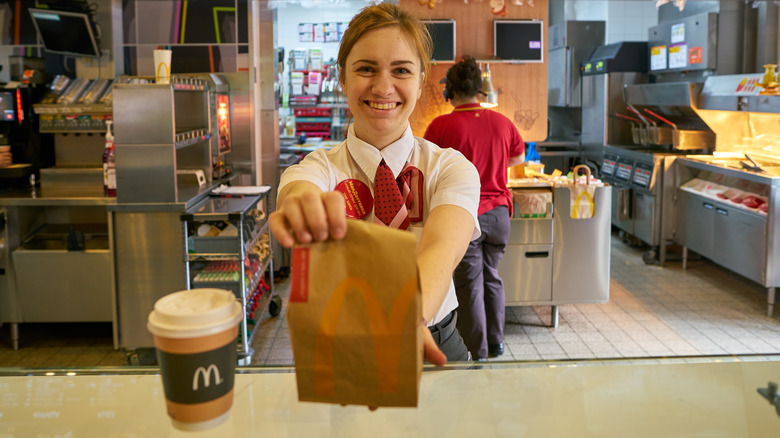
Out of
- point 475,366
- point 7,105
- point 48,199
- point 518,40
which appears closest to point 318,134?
point 518,40

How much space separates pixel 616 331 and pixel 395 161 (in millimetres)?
3944

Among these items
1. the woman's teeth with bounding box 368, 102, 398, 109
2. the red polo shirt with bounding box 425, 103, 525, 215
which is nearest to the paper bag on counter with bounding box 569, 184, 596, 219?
the red polo shirt with bounding box 425, 103, 525, 215

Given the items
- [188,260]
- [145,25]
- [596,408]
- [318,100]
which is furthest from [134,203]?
[318,100]

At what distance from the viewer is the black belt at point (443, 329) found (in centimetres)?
186

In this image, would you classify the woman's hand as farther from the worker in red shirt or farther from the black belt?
the worker in red shirt

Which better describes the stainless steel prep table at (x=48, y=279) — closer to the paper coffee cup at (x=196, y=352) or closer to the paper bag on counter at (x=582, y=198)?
the paper bag on counter at (x=582, y=198)

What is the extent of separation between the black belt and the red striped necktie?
11.8 inches

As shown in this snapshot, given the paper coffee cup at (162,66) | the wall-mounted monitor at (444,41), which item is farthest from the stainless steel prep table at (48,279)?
the wall-mounted monitor at (444,41)

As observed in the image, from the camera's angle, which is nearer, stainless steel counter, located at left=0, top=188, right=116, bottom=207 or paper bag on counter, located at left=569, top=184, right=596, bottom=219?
stainless steel counter, located at left=0, top=188, right=116, bottom=207

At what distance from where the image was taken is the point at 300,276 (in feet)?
3.06

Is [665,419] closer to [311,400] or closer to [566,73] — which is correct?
[311,400]

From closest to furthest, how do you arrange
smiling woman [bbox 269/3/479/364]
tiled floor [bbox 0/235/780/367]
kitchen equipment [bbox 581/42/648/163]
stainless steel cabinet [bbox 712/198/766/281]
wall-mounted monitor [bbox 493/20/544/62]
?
1. smiling woman [bbox 269/3/479/364]
2. tiled floor [bbox 0/235/780/367]
3. stainless steel cabinet [bbox 712/198/766/281]
4. wall-mounted monitor [bbox 493/20/544/62]
5. kitchen equipment [bbox 581/42/648/163]

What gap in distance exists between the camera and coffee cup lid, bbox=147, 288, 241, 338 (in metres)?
0.93

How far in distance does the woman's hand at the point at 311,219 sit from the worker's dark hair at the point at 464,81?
355 centimetres
